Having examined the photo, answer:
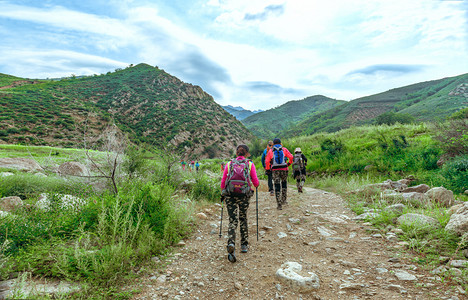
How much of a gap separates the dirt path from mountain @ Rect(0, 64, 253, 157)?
25005mm

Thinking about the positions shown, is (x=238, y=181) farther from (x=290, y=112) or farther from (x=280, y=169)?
(x=290, y=112)

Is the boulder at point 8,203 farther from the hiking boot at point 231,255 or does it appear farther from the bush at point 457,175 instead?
the bush at point 457,175

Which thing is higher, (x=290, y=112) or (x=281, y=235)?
(x=290, y=112)

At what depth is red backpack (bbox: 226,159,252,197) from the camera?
156 inches

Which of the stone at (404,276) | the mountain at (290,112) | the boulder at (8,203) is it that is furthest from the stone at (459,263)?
the mountain at (290,112)

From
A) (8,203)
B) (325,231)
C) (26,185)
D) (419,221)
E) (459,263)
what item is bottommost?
(325,231)

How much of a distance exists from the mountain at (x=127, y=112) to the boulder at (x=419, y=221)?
26459 millimetres

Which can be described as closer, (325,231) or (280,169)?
(325,231)

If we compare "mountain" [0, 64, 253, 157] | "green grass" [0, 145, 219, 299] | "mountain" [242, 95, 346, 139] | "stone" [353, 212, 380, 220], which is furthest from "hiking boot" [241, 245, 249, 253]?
"mountain" [242, 95, 346, 139]

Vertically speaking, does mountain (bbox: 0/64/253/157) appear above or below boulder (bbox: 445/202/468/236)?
above

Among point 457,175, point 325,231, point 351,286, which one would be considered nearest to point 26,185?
point 325,231

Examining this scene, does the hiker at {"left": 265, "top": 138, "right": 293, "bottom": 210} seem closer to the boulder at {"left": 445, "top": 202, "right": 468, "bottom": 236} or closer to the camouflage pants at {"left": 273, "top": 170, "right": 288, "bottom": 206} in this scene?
the camouflage pants at {"left": 273, "top": 170, "right": 288, "bottom": 206}

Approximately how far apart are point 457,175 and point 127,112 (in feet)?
182

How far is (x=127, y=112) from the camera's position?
50.6 meters
